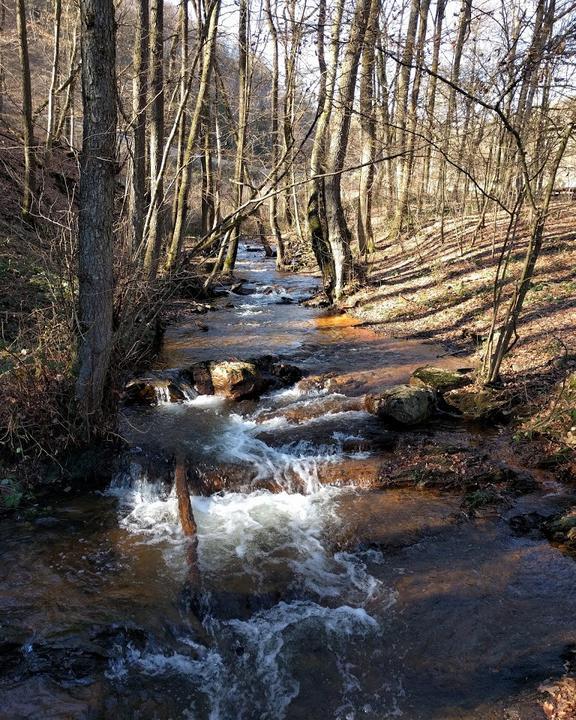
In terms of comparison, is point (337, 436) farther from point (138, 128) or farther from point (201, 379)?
point (138, 128)

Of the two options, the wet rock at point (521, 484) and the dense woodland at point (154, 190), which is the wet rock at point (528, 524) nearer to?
the wet rock at point (521, 484)

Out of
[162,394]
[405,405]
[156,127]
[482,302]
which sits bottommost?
[162,394]

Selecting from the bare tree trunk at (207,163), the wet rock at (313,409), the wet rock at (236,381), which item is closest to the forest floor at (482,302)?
the wet rock at (313,409)

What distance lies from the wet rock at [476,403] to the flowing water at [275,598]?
67cm

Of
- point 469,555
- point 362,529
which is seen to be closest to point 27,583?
point 362,529

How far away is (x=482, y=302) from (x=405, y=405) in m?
5.91

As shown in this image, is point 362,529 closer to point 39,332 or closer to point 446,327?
point 39,332

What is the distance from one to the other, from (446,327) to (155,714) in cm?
1033

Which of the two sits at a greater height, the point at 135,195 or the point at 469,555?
the point at 135,195

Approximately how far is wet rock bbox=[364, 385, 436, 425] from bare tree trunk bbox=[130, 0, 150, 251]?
16.0ft

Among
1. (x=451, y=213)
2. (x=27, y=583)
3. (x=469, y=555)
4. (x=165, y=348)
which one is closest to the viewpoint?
(x=27, y=583)

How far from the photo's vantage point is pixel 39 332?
6207mm

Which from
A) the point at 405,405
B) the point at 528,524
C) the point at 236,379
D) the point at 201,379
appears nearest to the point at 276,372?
the point at 236,379

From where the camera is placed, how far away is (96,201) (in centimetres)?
570
